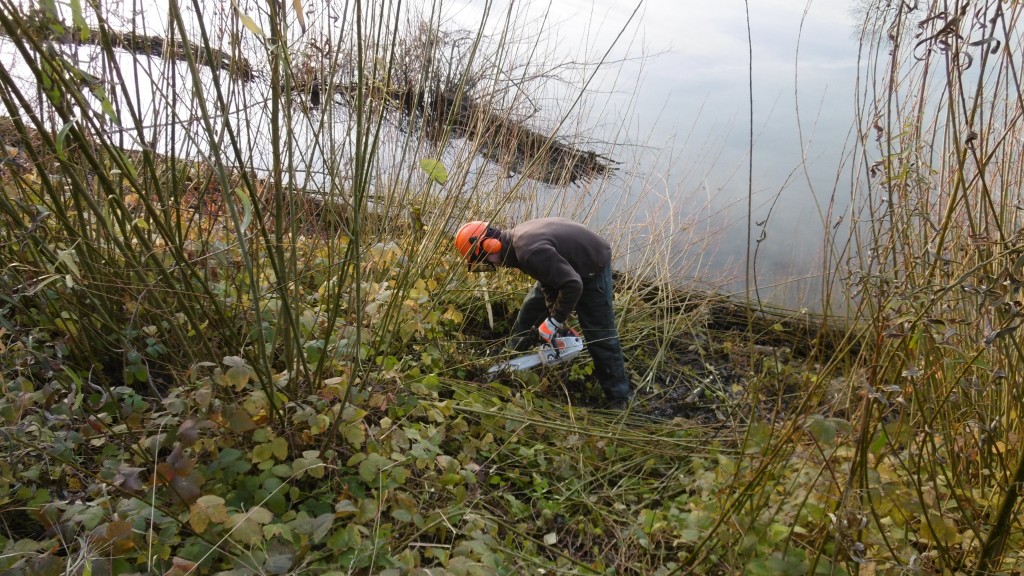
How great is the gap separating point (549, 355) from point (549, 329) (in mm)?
179

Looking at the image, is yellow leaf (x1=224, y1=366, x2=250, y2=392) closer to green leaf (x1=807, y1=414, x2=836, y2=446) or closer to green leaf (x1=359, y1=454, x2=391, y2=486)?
green leaf (x1=359, y1=454, x2=391, y2=486)

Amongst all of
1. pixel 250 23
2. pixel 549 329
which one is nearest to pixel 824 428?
pixel 250 23

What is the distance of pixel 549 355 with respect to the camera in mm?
3402

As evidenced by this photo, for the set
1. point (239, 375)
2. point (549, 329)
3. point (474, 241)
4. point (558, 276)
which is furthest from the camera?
point (549, 329)

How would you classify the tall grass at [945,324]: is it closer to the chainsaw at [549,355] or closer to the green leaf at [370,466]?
the green leaf at [370,466]

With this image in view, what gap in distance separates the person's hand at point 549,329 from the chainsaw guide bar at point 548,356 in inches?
2.2

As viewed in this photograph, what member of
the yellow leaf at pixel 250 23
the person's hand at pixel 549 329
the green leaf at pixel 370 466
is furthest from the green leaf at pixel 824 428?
the person's hand at pixel 549 329

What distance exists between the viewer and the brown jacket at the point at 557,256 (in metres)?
3.12

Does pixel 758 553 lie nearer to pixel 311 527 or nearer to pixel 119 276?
pixel 311 527

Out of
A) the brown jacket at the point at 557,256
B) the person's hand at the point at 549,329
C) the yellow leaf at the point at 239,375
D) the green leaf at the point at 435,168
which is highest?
the green leaf at the point at 435,168

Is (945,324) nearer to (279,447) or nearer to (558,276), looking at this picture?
(279,447)

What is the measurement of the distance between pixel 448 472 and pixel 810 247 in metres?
3.36

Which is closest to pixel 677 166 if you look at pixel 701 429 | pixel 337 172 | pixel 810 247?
pixel 810 247

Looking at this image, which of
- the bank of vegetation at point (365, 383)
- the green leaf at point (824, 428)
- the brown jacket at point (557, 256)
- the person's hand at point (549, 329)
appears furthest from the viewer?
the person's hand at point (549, 329)
